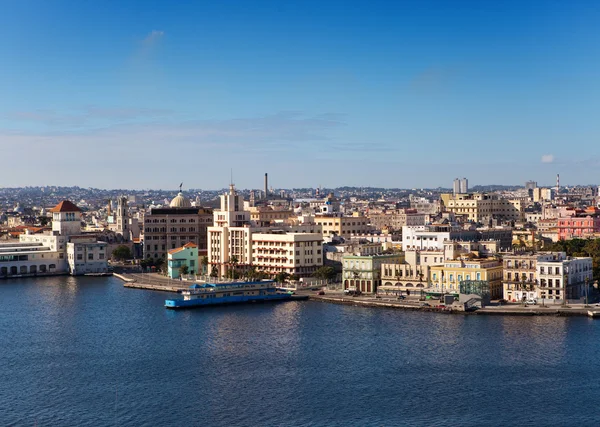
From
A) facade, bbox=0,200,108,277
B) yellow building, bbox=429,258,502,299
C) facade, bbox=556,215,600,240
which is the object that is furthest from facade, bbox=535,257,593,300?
facade, bbox=0,200,108,277

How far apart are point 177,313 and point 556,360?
50.3ft

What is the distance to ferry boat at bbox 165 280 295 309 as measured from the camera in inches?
1441

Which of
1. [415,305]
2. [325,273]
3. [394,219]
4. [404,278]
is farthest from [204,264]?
[394,219]

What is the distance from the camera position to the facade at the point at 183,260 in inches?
1866

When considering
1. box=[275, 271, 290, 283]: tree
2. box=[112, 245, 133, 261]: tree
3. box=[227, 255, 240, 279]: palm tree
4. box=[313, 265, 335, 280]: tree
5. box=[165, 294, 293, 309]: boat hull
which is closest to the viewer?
box=[165, 294, 293, 309]: boat hull

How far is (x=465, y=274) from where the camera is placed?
115 feet

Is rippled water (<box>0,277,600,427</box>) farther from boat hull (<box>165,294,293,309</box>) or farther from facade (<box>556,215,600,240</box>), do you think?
→ facade (<box>556,215,600,240</box>)

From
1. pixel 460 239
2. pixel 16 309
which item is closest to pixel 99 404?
pixel 16 309

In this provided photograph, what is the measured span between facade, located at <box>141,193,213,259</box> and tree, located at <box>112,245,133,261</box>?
259 centimetres

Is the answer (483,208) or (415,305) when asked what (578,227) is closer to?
(483,208)

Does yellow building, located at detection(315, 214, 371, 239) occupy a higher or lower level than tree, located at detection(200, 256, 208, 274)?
higher

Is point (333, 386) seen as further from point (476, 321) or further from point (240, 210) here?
point (240, 210)

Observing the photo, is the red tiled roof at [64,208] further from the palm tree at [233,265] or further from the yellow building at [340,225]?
the yellow building at [340,225]

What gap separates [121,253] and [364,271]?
22.4 m
